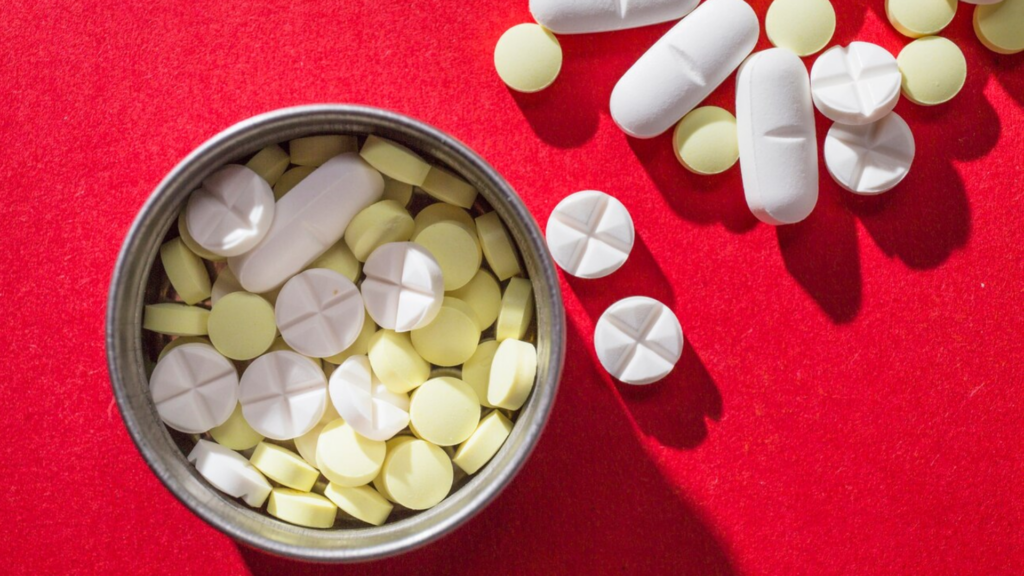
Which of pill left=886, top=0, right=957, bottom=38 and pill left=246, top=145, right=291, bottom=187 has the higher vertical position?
pill left=246, top=145, right=291, bottom=187

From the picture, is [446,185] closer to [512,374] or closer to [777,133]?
[512,374]

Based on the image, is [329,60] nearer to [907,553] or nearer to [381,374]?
[381,374]

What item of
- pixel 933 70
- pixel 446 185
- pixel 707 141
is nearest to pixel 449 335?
pixel 446 185

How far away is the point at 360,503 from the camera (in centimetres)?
83

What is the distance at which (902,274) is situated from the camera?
38.7 inches

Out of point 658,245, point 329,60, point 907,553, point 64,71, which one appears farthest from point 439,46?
point 907,553

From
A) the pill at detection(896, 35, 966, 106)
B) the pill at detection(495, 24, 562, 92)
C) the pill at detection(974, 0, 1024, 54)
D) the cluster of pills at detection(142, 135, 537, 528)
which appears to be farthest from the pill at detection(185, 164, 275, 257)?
the pill at detection(974, 0, 1024, 54)

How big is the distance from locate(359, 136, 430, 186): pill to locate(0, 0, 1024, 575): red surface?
15cm

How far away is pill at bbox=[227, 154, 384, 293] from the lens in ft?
2.65

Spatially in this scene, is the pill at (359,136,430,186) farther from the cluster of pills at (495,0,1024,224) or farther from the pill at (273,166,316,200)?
the cluster of pills at (495,0,1024,224)

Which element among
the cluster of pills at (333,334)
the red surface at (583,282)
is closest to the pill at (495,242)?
the cluster of pills at (333,334)

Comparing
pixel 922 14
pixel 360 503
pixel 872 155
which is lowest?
pixel 360 503

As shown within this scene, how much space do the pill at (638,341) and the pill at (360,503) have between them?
30 cm

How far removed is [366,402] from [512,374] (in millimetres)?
156
